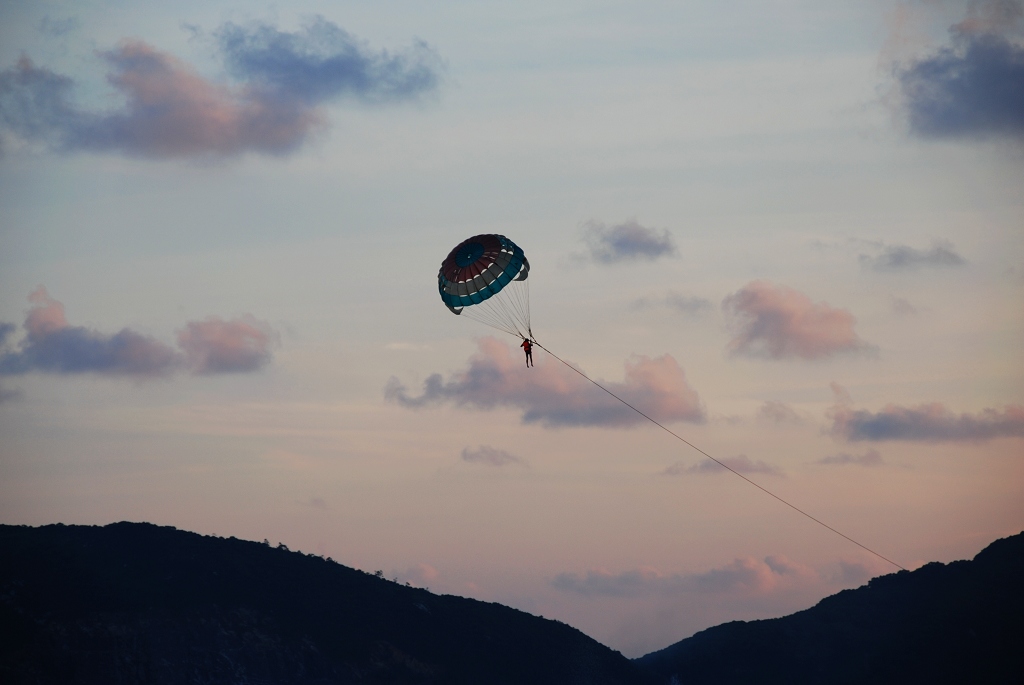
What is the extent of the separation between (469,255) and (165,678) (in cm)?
4581

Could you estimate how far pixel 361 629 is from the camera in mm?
96938

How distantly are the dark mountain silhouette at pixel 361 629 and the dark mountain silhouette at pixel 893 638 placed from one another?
0.19 metres

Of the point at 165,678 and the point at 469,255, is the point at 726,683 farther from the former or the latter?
Result: the point at 469,255

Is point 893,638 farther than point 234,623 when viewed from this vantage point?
Yes

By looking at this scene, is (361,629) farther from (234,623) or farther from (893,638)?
(893,638)

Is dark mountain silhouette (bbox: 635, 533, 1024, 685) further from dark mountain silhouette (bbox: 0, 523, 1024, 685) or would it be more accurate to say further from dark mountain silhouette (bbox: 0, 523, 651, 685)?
dark mountain silhouette (bbox: 0, 523, 651, 685)

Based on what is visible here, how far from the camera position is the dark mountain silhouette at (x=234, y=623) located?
268 feet

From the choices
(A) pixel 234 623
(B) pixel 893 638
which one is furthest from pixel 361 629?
(B) pixel 893 638

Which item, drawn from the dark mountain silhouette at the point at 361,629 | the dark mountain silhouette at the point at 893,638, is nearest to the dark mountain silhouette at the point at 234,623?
the dark mountain silhouette at the point at 361,629

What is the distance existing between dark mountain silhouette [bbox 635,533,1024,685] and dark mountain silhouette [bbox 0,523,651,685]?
39.2ft

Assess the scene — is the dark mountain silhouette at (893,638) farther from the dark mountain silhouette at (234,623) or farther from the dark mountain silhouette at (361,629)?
the dark mountain silhouette at (234,623)

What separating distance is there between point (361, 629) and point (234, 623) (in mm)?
12234

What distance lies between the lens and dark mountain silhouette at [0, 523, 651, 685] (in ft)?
268

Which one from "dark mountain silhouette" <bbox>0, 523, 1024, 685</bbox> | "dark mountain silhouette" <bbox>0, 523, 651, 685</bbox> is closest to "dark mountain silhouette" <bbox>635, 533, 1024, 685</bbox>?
"dark mountain silhouette" <bbox>0, 523, 1024, 685</bbox>
